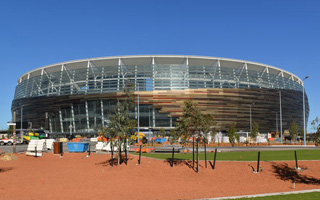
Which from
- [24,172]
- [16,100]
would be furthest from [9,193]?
[16,100]

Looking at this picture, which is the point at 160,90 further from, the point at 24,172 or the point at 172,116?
the point at 24,172

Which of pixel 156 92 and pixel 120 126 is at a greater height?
pixel 156 92

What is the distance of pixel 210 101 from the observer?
79.1 meters

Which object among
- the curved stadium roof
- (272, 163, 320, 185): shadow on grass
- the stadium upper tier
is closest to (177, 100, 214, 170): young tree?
(272, 163, 320, 185): shadow on grass

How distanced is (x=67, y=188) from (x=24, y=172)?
632 cm

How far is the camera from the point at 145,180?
55.6 ft

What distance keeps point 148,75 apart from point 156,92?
602 cm

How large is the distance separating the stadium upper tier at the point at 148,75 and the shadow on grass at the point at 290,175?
60963 millimetres

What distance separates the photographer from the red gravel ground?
45.6 feet

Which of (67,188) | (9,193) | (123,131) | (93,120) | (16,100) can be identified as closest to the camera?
(9,193)

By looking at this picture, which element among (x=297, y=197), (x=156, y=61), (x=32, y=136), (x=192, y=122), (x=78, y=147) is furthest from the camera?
(x=156, y=61)

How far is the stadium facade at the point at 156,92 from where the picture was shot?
3098 inches

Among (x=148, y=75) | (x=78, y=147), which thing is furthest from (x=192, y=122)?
(x=148, y=75)

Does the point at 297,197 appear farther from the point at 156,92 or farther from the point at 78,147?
the point at 156,92
